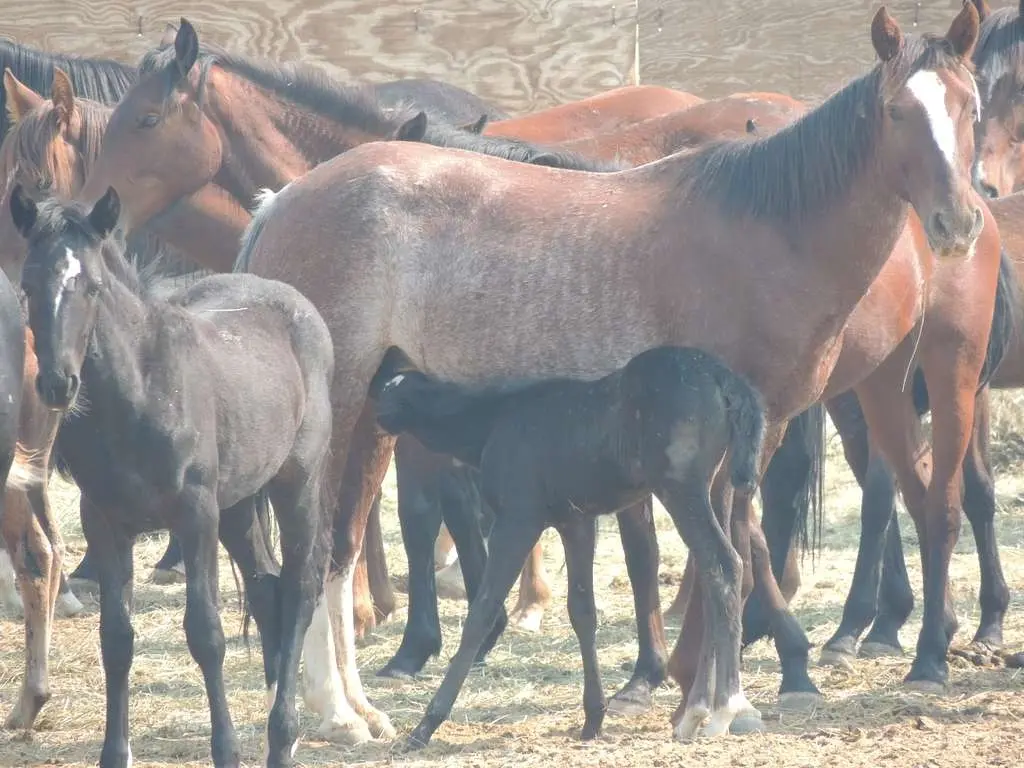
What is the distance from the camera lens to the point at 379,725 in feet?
19.0

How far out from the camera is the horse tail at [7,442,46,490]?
5664mm

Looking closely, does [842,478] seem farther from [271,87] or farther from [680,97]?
[271,87]

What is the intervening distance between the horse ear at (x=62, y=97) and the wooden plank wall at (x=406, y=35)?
3.04m

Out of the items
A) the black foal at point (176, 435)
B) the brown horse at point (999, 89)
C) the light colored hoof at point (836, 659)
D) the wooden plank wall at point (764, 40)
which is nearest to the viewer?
the black foal at point (176, 435)

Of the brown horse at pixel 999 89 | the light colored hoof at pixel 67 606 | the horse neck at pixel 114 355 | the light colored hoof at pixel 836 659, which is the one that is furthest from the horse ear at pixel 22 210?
the brown horse at pixel 999 89

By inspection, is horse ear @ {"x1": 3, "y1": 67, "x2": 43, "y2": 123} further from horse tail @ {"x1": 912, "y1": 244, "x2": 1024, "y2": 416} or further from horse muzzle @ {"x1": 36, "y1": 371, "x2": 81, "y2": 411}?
horse tail @ {"x1": 912, "y1": 244, "x2": 1024, "y2": 416}

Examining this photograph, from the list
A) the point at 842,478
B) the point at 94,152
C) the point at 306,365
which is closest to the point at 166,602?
the point at 94,152

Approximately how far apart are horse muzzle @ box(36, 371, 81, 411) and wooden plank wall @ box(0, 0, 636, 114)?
650cm

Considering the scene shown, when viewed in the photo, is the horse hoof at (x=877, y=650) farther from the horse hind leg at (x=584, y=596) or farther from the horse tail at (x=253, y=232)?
the horse tail at (x=253, y=232)

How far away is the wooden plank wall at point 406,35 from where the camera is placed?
33.9ft

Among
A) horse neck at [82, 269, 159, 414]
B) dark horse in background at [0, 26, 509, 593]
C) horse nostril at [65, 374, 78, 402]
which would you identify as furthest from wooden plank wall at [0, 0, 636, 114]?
horse nostril at [65, 374, 78, 402]

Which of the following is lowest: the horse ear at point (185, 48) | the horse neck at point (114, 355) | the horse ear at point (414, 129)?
the horse neck at point (114, 355)

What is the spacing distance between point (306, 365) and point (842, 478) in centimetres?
615

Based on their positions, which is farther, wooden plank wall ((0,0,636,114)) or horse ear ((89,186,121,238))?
wooden plank wall ((0,0,636,114))
